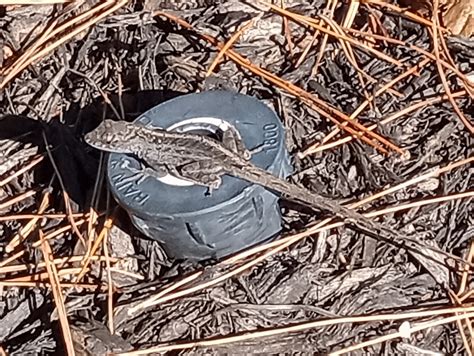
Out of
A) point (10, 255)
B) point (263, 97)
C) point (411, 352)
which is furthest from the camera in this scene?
point (263, 97)

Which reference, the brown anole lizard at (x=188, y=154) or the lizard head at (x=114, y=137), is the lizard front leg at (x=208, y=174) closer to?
the brown anole lizard at (x=188, y=154)

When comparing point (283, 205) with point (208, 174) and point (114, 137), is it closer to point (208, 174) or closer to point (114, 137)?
→ point (208, 174)

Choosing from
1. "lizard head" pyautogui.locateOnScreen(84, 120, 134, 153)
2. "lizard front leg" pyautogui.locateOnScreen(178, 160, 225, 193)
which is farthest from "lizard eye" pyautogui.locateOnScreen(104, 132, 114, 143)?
"lizard front leg" pyautogui.locateOnScreen(178, 160, 225, 193)

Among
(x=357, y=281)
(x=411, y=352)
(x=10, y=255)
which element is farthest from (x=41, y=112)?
(x=411, y=352)

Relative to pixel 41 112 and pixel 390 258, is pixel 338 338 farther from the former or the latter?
pixel 41 112

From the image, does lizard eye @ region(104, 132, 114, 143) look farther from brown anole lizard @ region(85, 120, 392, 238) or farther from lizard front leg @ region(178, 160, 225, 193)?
lizard front leg @ region(178, 160, 225, 193)

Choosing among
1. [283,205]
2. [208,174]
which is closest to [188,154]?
[208,174]
